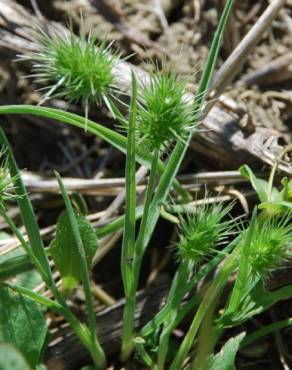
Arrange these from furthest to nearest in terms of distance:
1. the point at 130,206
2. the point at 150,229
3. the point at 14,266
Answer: the point at 14,266 → the point at 150,229 → the point at 130,206

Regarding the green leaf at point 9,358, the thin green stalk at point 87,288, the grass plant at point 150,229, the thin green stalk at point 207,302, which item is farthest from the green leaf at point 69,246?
the green leaf at point 9,358

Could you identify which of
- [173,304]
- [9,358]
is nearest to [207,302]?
[173,304]

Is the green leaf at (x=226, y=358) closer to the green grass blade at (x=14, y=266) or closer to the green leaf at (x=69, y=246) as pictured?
the green leaf at (x=69, y=246)

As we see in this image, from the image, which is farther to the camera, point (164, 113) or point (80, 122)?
point (80, 122)

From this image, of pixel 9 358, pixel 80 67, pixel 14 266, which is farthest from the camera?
pixel 14 266

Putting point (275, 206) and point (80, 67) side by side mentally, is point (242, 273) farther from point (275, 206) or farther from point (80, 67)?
point (80, 67)

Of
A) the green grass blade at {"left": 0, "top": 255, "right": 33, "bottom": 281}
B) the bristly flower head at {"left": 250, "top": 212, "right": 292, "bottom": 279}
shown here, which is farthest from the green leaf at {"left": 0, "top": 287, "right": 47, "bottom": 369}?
the bristly flower head at {"left": 250, "top": 212, "right": 292, "bottom": 279}
